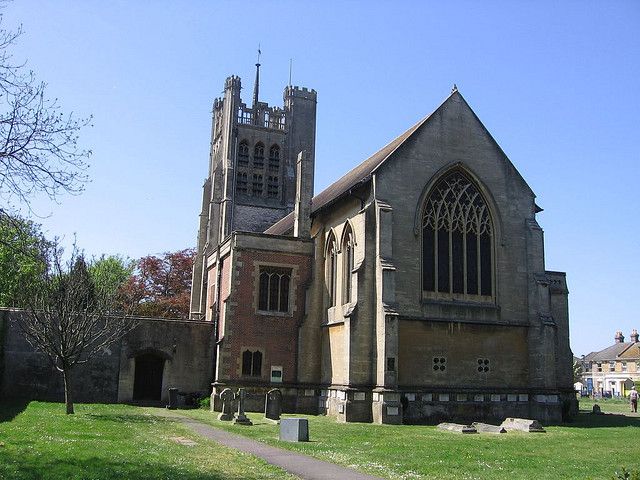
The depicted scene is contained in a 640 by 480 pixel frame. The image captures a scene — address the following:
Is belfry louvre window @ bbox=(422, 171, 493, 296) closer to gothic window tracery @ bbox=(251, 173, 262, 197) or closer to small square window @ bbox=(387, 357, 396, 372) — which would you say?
small square window @ bbox=(387, 357, 396, 372)

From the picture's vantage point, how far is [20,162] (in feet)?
36.9

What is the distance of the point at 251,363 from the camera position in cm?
3058

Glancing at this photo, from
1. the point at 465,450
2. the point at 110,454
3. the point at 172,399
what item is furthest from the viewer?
the point at 172,399

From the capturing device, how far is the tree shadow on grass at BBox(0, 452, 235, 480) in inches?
408

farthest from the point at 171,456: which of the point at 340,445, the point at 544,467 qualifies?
the point at 544,467

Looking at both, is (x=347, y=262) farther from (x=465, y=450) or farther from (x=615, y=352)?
(x=615, y=352)

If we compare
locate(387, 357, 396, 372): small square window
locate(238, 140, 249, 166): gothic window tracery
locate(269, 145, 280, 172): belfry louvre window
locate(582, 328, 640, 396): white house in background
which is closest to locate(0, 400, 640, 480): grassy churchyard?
Answer: locate(387, 357, 396, 372): small square window

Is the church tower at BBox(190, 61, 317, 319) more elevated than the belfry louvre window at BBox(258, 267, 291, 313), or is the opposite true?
the church tower at BBox(190, 61, 317, 319)

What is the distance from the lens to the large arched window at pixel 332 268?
100 feet

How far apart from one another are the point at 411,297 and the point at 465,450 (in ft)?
37.5

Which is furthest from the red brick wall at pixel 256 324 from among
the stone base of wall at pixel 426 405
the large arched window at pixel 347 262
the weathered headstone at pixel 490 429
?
the weathered headstone at pixel 490 429

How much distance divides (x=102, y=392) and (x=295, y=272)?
10774mm

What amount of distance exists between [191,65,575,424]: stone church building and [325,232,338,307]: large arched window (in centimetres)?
8

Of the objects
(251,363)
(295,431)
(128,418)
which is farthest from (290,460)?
(251,363)
